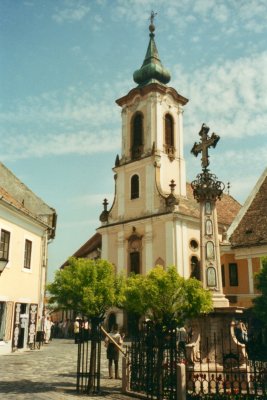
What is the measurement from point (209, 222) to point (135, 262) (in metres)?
19.4

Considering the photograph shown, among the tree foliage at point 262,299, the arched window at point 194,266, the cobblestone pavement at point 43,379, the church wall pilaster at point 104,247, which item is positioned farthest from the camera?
the church wall pilaster at point 104,247

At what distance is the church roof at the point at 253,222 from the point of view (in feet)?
90.7

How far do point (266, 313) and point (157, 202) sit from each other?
47.7ft

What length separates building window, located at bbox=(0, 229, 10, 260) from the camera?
721 inches

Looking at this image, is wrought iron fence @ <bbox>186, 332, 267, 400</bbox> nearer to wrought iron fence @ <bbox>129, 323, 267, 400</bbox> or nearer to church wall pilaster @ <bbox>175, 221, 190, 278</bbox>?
wrought iron fence @ <bbox>129, 323, 267, 400</bbox>

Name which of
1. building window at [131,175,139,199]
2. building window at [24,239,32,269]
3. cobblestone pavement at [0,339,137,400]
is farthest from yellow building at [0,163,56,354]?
building window at [131,175,139,199]

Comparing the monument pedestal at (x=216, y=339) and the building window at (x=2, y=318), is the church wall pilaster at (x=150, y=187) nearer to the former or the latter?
the building window at (x=2, y=318)

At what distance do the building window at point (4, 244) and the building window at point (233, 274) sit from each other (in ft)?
49.6

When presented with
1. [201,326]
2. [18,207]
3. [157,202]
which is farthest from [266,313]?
[157,202]

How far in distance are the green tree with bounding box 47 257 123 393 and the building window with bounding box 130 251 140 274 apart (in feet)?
70.0

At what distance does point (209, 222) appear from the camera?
1370 cm

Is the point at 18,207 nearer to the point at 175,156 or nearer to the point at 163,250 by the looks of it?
the point at 163,250

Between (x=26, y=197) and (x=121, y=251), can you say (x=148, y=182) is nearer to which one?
(x=121, y=251)

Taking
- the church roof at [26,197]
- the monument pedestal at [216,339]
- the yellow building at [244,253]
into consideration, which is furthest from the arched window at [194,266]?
the monument pedestal at [216,339]
